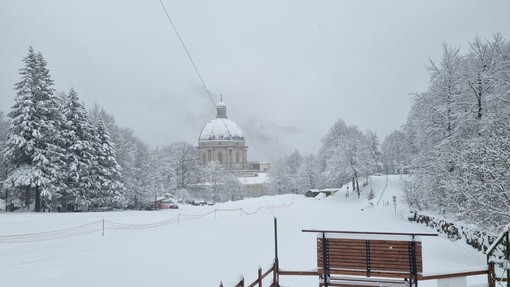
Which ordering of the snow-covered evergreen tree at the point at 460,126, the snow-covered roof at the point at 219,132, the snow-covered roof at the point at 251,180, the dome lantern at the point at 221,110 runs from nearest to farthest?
the snow-covered evergreen tree at the point at 460,126 < the snow-covered roof at the point at 251,180 < the snow-covered roof at the point at 219,132 < the dome lantern at the point at 221,110

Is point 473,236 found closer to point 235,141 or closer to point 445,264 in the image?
point 445,264

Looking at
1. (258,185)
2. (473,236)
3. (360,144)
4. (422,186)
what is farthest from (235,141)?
(473,236)

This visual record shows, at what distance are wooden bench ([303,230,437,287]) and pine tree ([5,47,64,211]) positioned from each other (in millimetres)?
31881

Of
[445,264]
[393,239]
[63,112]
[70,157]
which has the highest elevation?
[63,112]

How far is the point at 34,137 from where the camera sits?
3534cm

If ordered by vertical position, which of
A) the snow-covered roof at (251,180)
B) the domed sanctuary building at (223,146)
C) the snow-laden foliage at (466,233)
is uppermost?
the domed sanctuary building at (223,146)

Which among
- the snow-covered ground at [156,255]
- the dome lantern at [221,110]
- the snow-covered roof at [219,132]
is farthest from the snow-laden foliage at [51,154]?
the dome lantern at [221,110]

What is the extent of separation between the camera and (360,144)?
229ft

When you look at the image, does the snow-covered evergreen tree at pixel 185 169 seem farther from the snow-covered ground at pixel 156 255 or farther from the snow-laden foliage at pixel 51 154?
the snow-covered ground at pixel 156 255

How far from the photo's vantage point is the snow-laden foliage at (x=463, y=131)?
15398 mm

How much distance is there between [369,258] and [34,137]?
34.5 metres

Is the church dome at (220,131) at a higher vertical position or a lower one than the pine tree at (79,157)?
higher

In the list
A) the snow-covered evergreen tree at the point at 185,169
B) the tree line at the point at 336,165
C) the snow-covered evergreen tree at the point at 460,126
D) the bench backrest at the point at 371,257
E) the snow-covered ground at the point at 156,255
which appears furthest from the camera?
the snow-covered evergreen tree at the point at 185,169

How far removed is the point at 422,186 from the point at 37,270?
26696mm
